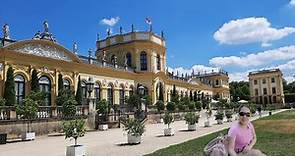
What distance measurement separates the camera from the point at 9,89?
2561 cm

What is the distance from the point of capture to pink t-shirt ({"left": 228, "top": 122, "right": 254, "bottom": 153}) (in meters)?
5.50

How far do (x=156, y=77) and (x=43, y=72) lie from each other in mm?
17811

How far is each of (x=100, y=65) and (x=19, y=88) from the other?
11.0 m

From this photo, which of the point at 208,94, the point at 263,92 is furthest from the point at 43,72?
the point at 263,92

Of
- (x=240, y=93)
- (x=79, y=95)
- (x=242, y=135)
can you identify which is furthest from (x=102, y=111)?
(x=240, y=93)

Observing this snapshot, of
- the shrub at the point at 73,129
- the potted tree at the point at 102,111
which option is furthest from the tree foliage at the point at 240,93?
the shrub at the point at 73,129

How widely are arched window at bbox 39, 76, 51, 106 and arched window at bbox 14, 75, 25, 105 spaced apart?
1747 mm

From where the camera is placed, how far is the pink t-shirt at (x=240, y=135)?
217 inches

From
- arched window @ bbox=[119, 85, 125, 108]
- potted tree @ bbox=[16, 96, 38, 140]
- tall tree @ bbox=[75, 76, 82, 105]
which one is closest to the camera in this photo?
potted tree @ bbox=[16, 96, 38, 140]

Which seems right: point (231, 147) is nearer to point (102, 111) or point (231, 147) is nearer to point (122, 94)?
point (102, 111)

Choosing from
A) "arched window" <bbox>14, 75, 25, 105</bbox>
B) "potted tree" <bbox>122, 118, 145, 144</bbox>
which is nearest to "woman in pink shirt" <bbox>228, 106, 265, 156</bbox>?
"potted tree" <bbox>122, 118, 145, 144</bbox>

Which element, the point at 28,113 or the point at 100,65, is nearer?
the point at 28,113

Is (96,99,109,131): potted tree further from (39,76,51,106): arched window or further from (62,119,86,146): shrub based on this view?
(62,119,86,146): shrub

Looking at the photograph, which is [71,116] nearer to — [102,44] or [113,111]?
[113,111]
